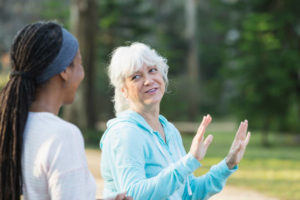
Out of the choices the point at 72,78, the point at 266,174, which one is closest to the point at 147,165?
the point at 72,78

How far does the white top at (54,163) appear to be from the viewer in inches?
72.6

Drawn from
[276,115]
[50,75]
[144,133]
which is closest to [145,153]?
[144,133]

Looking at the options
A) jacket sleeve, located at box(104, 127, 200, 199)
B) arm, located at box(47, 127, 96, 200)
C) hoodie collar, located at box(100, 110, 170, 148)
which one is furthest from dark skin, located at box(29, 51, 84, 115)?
hoodie collar, located at box(100, 110, 170, 148)

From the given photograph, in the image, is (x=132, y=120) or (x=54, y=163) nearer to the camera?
(x=54, y=163)

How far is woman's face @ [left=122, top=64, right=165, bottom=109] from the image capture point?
3.14 m

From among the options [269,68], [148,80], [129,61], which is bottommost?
[148,80]

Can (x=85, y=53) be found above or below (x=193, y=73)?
below

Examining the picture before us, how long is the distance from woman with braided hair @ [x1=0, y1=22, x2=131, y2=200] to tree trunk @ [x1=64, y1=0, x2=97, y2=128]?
14.4 metres

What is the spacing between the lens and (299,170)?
11.1m

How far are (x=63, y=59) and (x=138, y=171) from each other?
3.06ft

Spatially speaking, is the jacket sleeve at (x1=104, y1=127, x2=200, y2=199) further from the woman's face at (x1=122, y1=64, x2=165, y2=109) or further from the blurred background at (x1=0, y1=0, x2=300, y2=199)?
the blurred background at (x1=0, y1=0, x2=300, y2=199)

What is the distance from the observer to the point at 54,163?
184 centimetres

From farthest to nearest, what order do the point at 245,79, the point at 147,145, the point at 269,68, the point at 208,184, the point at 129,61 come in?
the point at 245,79, the point at 269,68, the point at 208,184, the point at 129,61, the point at 147,145

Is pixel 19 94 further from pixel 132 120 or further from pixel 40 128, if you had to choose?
pixel 132 120
